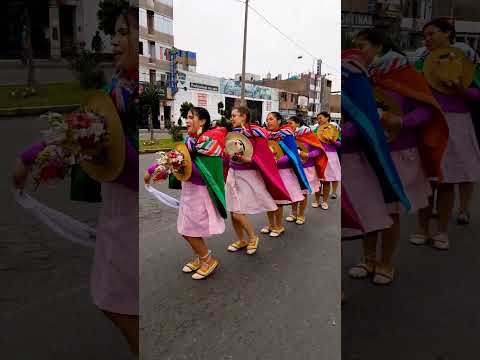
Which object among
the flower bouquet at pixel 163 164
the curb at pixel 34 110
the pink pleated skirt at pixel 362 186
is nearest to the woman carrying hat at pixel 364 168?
the pink pleated skirt at pixel 362 186

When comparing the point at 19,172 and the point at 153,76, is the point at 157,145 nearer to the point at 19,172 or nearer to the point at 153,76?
the point at 153,76

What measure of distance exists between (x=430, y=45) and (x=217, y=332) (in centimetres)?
74

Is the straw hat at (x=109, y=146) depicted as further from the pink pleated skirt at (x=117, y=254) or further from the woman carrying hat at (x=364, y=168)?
the woman carrying hat at (x=364, y=168)

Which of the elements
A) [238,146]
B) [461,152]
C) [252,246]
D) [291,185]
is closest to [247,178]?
[291,185]

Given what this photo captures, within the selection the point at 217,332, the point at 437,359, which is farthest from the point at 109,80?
the point at 437,359

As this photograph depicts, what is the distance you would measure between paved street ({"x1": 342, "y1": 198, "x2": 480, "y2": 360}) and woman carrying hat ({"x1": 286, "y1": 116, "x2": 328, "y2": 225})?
0.86ft

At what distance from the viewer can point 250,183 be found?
4.76 feet

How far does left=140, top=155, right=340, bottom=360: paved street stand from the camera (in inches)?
32.0

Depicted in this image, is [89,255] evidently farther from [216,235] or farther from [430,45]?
[430,45]

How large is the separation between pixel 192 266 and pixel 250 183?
594 millimetres

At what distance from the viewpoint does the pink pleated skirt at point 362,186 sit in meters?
0.70

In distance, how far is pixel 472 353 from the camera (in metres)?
0.79

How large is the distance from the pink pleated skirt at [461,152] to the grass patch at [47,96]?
0.75m

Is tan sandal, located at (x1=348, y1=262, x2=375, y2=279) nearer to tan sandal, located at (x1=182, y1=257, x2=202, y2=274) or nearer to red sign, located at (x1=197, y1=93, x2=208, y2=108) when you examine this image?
tan sandal, located at (x1=182, y1=257, x2=202, y2=274)
